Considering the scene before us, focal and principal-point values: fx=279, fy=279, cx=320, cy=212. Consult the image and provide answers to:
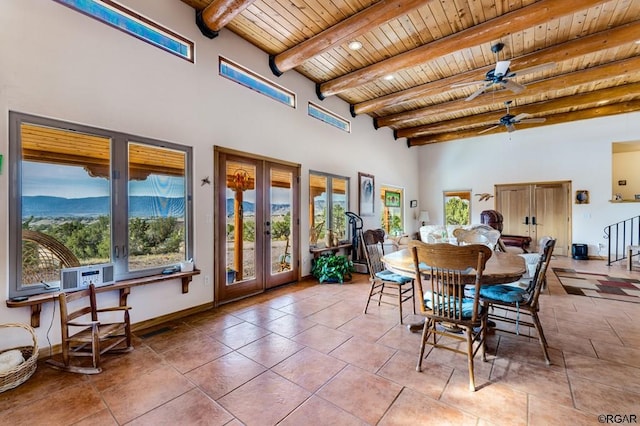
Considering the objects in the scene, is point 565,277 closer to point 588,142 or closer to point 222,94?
point 588,142

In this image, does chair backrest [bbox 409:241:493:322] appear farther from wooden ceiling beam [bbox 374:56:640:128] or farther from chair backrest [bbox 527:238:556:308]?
wooden ceiling beam [bbox 374:56:640:128]

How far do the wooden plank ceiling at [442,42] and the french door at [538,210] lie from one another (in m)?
2.58

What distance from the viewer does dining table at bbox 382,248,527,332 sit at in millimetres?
2154

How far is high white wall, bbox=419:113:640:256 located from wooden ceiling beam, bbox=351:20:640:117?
167 inches

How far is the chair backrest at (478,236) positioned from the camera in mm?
3266

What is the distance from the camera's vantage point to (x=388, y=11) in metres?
3.23

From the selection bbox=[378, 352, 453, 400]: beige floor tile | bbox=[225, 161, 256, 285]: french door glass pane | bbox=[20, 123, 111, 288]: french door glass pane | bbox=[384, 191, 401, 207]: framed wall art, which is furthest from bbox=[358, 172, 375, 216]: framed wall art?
bbox=[20, 123, 111, 288]: french door glass pane

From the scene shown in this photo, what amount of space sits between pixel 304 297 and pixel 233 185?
1.97 m

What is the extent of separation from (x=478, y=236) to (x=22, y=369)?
4.37 meters

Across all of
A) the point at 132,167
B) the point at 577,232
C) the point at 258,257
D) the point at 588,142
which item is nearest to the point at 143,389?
the point at 132,167

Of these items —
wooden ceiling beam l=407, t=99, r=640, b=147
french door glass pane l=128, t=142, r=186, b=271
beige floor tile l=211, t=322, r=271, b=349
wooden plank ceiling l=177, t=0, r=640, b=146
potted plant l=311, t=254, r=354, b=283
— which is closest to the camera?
beige floor tile l=211, t=322, r=271, b=349

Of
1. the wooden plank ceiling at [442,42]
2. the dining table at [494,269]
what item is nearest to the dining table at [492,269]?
the dining table at [494,269]

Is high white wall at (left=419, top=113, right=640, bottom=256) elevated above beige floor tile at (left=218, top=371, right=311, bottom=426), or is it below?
above

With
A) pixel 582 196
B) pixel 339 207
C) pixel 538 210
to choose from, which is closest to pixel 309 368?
pixel 339 207
